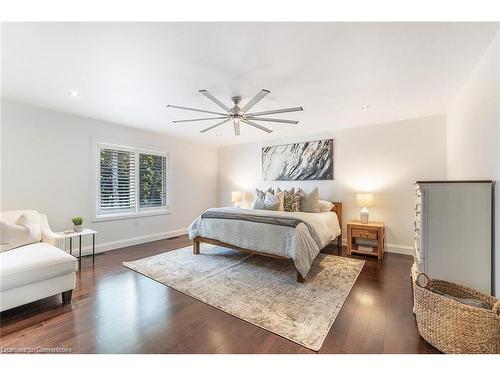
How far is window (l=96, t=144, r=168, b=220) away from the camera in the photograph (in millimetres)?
4148

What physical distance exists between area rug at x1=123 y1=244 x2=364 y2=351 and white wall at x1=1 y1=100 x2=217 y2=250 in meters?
1.22

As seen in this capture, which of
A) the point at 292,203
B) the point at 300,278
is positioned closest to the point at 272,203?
the point at 292,203

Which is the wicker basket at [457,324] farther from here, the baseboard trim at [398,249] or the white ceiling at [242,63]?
the baseboard trim at [398,249]

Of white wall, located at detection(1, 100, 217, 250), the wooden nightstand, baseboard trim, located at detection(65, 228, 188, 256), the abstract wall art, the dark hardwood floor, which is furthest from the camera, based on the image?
the abstract wall art

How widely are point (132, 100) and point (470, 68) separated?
153 inches

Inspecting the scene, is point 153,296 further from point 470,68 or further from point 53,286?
point 470,68

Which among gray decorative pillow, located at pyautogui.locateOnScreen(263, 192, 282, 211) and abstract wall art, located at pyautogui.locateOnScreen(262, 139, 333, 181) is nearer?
gray decorative pillow, located at pyautogui.locateOnScreen(263, 192, 282, 211)

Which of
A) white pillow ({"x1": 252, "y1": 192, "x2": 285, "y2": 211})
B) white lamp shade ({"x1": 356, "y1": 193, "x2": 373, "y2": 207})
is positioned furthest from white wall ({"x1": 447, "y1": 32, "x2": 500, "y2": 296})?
white pillow ({"x1": 252, "y1": 192, "x2": 285, "y2": 211})

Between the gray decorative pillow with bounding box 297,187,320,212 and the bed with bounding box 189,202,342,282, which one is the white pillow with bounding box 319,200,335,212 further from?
the bed with bounding box 189,202,342,282

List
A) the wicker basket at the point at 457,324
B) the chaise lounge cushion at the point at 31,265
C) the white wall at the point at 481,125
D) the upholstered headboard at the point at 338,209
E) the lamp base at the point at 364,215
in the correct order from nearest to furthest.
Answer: the wicker basket at the point at 457,324 → the white wall at the point at 481,125 → the chaise lounge cushion at the point at 31,265 → the lamp base at the point at 364,215 → the upholstered headboard at the point at 338,209

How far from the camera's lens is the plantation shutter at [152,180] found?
4758 millimetres

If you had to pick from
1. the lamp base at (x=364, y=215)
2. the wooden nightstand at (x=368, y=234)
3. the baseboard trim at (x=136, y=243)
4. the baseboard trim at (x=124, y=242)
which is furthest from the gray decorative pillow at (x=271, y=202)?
the baseboard trim at (x=124, y=242)

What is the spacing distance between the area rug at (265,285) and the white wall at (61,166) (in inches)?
48.0

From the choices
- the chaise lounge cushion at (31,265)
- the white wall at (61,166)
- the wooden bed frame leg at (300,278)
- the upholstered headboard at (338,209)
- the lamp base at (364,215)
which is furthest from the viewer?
the upholstered headboard at (338,209)
